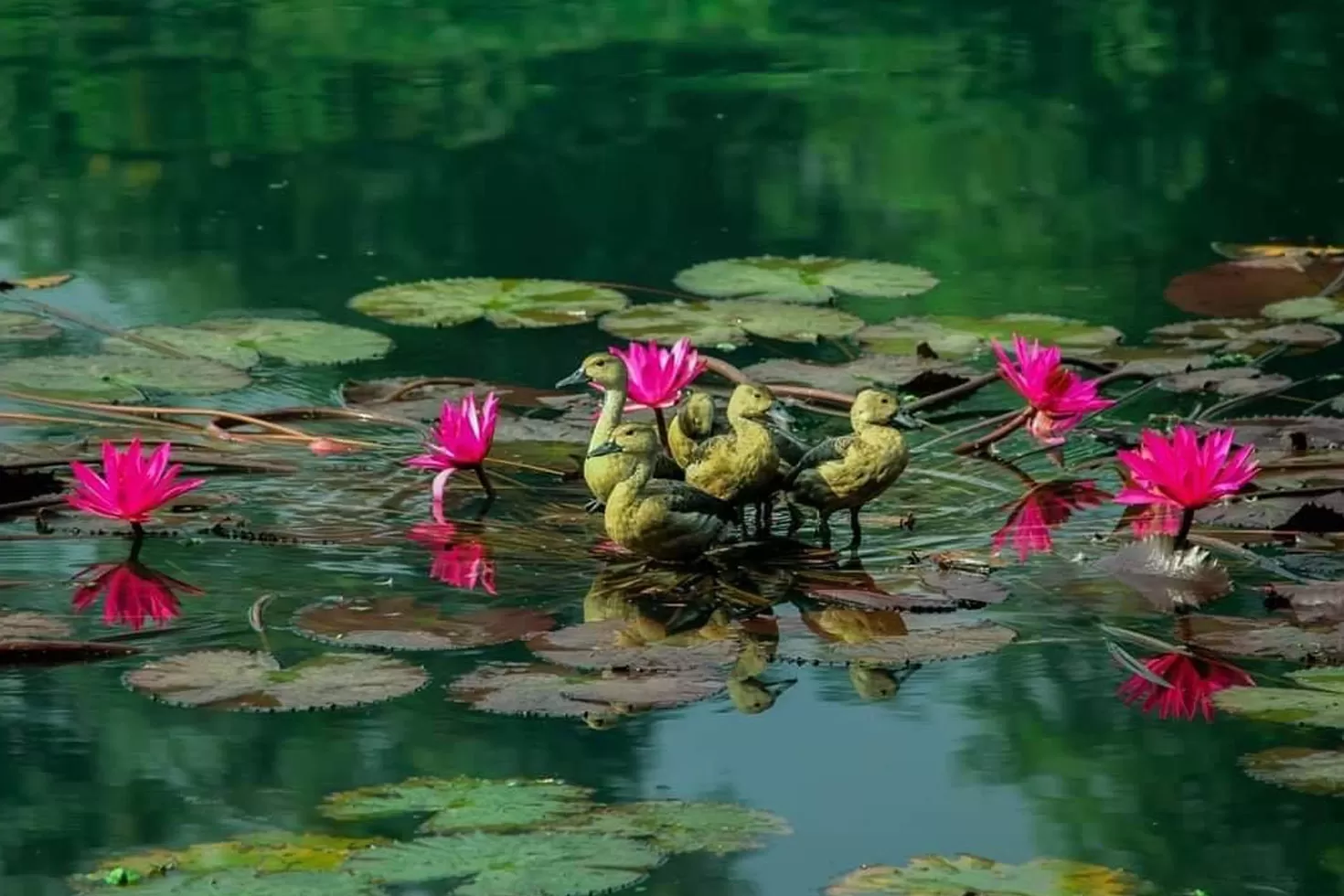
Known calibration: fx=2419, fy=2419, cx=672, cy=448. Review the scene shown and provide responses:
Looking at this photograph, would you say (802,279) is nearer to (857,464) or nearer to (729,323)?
(729,323)

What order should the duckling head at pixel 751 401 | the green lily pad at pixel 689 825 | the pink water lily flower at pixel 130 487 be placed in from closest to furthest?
the green lily pad at pixel 689 825 → the pink water lily flower at pixel 130 487 → the duckling head at pixel 751 401

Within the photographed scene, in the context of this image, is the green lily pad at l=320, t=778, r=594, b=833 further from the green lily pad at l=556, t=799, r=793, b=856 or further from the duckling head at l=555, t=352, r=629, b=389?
the duckling head at l=555, t=352, r=629, b=389

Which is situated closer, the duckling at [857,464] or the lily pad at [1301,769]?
the lily pad at [1301,769]

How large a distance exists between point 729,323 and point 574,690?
2.84 m

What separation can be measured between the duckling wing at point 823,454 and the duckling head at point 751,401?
13 centimetres

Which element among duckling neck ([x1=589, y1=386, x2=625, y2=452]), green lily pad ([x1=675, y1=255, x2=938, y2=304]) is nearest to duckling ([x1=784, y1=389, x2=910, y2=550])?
duckling neck ([x1=589, y1=386, x2=625, y2=452])

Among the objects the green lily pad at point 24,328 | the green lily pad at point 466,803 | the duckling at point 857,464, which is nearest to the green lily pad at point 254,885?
the green lily pad at point 466,803

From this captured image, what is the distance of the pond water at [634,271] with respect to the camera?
365cm

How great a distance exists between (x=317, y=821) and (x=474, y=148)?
6170 mm

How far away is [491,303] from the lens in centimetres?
690

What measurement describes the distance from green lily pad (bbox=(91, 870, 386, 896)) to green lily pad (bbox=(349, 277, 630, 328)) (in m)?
3.54

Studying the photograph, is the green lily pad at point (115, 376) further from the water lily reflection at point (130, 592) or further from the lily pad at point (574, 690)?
the lily pad at point (574, 690)

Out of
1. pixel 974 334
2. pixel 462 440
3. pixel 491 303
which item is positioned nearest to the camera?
pixel 462 440

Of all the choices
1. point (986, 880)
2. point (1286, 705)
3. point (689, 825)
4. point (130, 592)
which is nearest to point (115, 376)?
point (130, 592)
